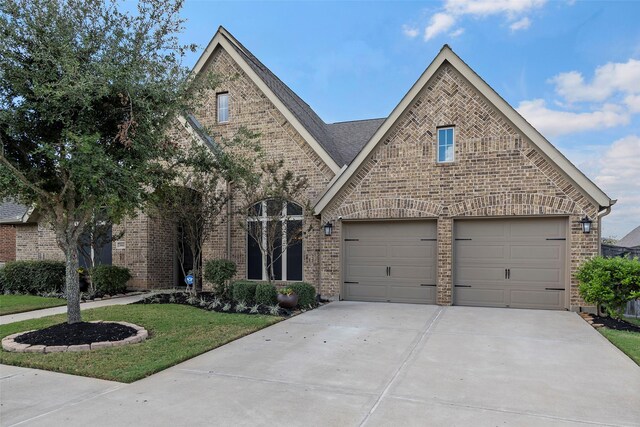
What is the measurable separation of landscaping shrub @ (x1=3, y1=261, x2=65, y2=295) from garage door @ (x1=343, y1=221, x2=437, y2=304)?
9.39 metres

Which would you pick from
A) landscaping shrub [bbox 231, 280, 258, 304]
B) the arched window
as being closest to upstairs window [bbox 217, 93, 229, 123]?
the arched window

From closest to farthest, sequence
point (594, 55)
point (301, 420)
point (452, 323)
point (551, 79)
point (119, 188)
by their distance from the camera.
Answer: point (301, 420) → point (119, 188) → point (452, 323) → point (594, 55) → point (551, 79)

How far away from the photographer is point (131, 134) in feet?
22.6

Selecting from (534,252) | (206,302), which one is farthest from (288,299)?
(534,252)

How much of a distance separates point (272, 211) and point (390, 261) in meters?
3.55

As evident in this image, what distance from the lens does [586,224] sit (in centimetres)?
963

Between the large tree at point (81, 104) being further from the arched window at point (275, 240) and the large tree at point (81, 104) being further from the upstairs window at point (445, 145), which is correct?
the upstairs window at point (445, 145)

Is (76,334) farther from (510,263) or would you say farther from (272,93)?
(510,263)

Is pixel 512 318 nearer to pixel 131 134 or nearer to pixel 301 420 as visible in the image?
pixel 301 420

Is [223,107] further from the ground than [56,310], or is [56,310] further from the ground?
[223,107]

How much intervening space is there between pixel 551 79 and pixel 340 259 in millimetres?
12499

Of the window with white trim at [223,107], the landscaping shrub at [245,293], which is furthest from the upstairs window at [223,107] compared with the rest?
the landscaping shrub at [245,293]

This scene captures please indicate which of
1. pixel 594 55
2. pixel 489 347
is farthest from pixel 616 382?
pixel 594 55

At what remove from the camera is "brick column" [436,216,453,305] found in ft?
35.2
